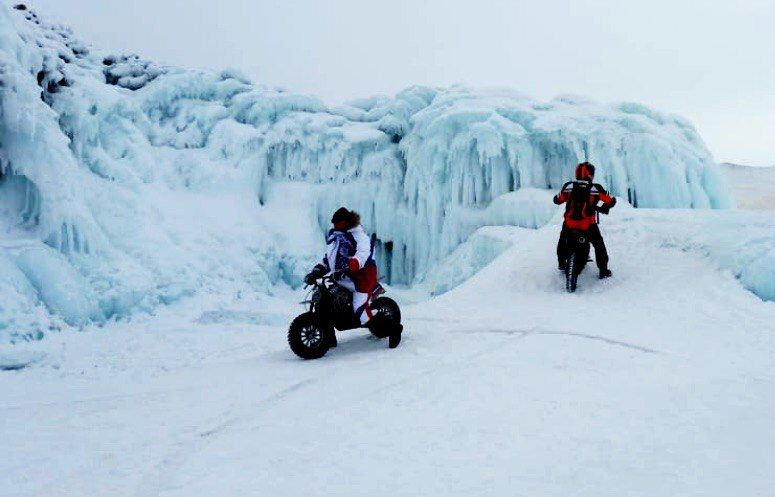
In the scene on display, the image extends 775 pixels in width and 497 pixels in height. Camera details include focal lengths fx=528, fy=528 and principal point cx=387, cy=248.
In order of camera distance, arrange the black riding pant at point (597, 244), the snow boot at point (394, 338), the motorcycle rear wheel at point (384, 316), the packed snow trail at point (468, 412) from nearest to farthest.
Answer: the packed snow trail at point (468, 412)
the snow boot at point (394, 338)
the motorcycle rear wheel at point (384, 316)
the black riding pant at point (597, 244)

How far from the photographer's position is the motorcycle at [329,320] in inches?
235

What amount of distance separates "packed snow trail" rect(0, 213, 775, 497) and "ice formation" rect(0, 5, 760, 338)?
27.0 ft

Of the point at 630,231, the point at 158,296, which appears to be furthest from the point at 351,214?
the point at 158,296

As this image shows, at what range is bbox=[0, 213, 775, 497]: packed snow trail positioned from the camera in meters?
2.77

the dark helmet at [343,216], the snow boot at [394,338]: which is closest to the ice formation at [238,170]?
the dark helmet at [343,216]

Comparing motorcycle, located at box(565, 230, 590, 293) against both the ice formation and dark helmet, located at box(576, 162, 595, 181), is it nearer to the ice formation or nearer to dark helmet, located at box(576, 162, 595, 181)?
dark helmet, located at box(576, 162, 595, 181)

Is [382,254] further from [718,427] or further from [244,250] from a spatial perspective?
[718,427]

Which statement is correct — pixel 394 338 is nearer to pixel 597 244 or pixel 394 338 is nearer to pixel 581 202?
pixel 597 244

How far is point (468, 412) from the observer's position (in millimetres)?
3695

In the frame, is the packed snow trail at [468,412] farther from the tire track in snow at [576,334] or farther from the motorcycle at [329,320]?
the motorcycle at [329,320]

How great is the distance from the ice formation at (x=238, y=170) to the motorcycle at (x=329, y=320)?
7667mm

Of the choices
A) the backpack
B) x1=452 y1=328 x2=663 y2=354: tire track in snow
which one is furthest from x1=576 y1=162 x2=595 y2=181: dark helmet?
x1=452 y1=328 x2=663 y2=354: tire track in snow

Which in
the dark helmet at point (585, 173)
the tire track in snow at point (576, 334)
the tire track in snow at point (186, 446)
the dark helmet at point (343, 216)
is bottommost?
the tire track in snow at point (186, 446)

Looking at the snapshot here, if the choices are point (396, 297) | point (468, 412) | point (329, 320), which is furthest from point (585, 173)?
point (396, 297)
